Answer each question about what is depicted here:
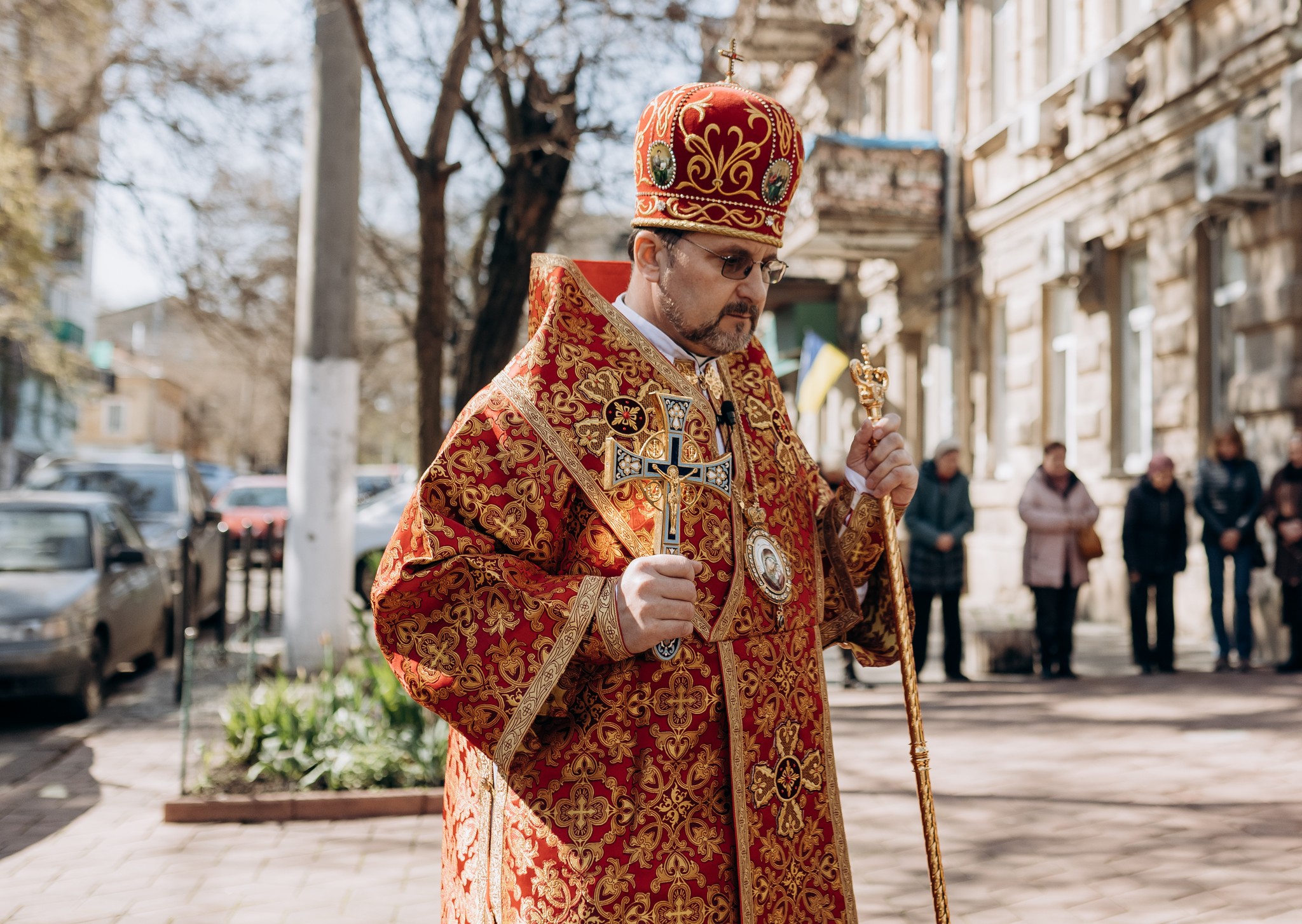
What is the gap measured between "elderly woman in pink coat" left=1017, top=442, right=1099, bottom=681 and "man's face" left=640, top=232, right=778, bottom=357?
27.1 feet

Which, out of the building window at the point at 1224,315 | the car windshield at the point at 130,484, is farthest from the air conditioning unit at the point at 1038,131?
the car windshield at the point at 130,484

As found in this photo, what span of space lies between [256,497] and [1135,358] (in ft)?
53.7

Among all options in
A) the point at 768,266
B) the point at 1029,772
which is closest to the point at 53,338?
the point at 1029,772

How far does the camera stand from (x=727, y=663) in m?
2.31

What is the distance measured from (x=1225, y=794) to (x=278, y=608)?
11802 mm

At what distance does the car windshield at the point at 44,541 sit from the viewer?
9367 mm

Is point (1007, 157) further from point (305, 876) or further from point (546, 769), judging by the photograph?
point (546, 769)

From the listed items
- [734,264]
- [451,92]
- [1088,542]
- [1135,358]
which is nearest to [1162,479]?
[1088,542]

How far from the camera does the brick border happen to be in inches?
240

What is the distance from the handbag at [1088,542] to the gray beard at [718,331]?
332 inches

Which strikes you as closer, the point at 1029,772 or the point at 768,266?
the point at 768,266

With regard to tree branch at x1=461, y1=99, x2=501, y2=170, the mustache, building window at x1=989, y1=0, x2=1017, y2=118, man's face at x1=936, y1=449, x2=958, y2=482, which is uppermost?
building window at x1=989, y1=0, x2=1017, y2=118

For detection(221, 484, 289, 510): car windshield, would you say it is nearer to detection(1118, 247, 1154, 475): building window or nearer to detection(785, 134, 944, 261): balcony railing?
detection(785, 134, 944, 261): balcony railing

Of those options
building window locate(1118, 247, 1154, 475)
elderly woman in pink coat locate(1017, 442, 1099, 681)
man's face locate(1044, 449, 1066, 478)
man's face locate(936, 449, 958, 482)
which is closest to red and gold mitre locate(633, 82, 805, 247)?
man's face locate(936, 449, 958, 482)
